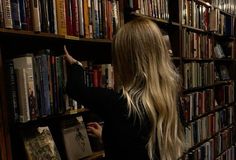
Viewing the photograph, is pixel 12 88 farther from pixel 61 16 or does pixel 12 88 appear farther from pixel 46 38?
pixel 61 16

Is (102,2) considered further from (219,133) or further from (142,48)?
(219,133)

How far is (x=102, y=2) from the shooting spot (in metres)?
1.41

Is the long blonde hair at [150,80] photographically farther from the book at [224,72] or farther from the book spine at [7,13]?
the book at [224,72]

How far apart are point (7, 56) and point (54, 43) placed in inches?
9.2

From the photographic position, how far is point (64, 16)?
121cm

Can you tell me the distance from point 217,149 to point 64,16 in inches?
97.3

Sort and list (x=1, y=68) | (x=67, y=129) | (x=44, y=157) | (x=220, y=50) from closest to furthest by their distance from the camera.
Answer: (x=1, y=68) → (x=44, y=157) → (x=67, y=129) → (x=220, y=50)

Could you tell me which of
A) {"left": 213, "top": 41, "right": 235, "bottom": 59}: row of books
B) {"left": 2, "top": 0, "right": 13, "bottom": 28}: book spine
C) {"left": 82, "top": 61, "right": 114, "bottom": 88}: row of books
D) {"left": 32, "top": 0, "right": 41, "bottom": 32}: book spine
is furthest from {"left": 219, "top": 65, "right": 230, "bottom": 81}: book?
{"left": 2, "top": 0, "right": 13, "bottom": 28}: book spine

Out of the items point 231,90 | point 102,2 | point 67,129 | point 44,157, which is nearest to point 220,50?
point 231,90

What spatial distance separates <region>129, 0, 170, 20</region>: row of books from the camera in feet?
5.56

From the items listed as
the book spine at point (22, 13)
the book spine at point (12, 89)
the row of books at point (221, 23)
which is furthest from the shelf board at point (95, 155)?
the row of books at point (221, 23)

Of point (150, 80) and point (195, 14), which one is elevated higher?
point (195, 14)

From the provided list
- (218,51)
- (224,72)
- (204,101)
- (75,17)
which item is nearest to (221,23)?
(218,51)

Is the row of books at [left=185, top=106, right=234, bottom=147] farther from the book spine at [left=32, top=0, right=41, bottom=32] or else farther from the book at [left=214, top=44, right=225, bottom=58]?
the book spine at [left=32, top=0, right=41, bottom=32]
